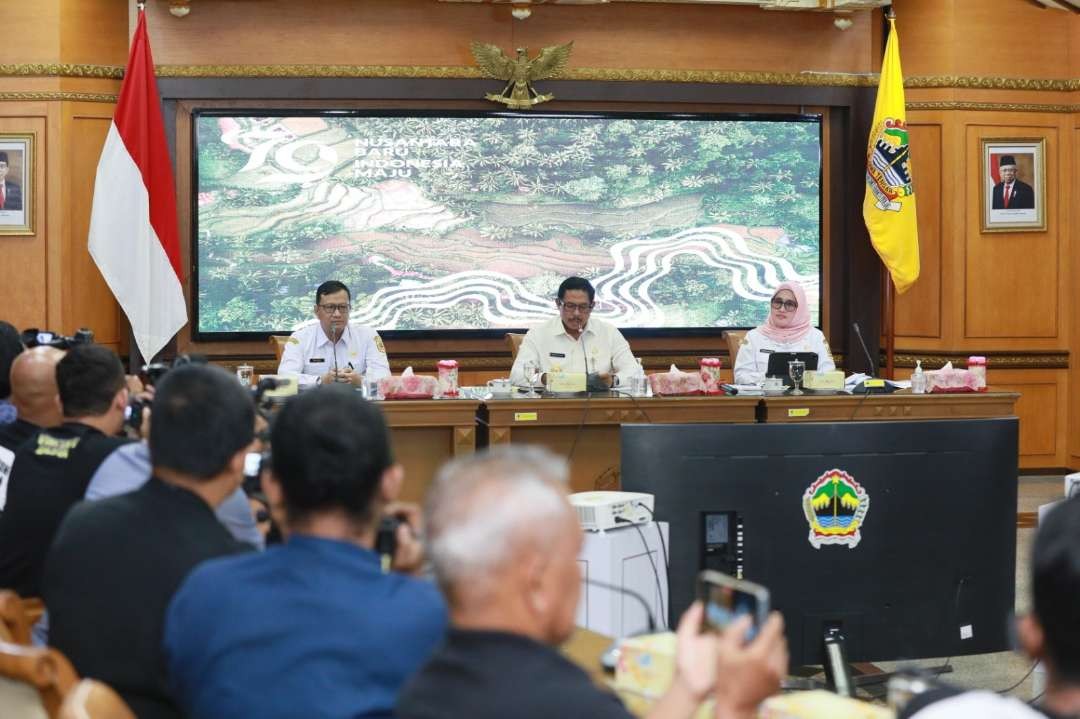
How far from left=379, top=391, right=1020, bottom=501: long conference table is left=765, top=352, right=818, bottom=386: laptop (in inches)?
12.2

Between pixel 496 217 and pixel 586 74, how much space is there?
102 cm

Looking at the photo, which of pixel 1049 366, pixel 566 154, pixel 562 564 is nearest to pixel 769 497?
pixel 562 564

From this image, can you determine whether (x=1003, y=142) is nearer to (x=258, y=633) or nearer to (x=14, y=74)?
(x=14, y=74)

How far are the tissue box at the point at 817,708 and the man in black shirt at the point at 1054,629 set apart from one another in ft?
1.19

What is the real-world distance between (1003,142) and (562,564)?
7740mm

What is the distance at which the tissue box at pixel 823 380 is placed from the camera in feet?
21.0

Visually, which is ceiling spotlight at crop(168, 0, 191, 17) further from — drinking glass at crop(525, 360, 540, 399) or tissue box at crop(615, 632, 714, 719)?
tissue box at crop(615, 632, 714, 719)

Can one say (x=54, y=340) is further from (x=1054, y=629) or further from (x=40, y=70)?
(x=40, y=70)

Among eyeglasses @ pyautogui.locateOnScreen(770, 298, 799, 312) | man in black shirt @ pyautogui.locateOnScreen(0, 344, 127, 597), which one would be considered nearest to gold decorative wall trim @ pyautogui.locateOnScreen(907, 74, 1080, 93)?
eyeglasses @ pyautogui.locateOnScreen(770, 298, 799, 312)

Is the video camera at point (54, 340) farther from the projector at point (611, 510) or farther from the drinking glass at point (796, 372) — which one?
the drinking glass at point (796, 372)

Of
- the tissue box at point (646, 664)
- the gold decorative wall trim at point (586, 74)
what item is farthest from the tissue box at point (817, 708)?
the gold decorative wall trim at point (586, 74)

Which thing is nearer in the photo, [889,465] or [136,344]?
[889,465]

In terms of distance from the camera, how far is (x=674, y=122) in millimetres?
8484

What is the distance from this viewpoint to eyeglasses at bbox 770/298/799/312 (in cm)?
693
